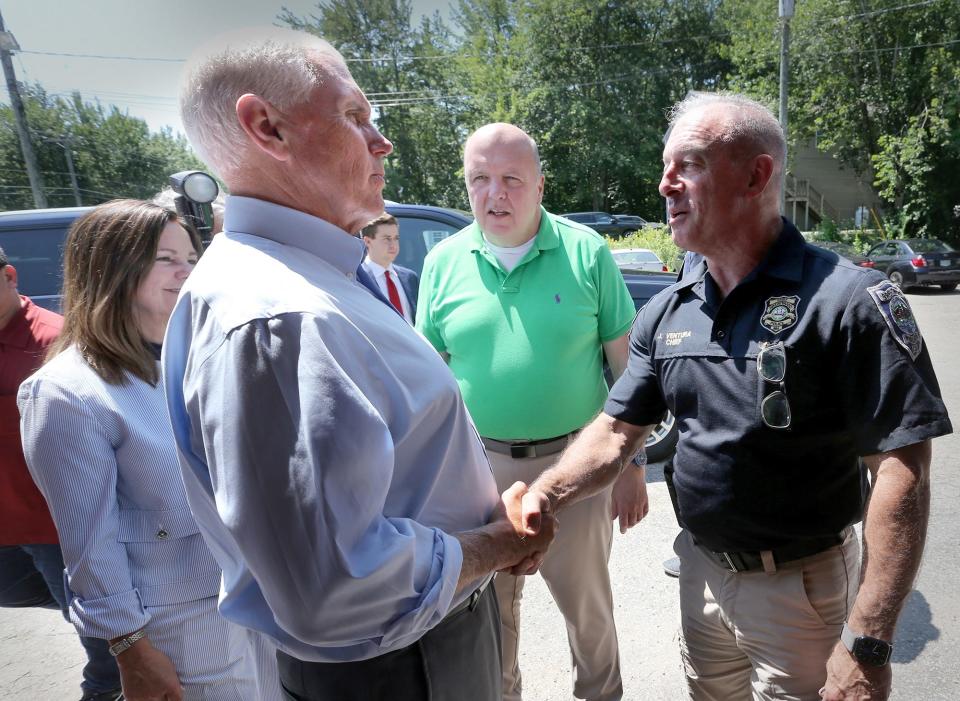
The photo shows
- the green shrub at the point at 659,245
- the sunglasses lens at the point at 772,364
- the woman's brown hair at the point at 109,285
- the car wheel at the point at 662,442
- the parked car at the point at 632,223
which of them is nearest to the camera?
the sunglasses lens at the point at 772,364

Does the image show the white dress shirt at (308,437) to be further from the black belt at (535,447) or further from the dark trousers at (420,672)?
the black belt at (535,447)

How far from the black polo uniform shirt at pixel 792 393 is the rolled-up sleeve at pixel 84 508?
1.53 metres

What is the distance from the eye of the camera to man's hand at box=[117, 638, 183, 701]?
63.1 inches

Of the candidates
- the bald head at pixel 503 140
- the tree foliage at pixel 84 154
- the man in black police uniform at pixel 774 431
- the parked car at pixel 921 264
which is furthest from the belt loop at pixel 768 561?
the tree foliage at pixel 84 154

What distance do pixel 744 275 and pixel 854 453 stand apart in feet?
1.74

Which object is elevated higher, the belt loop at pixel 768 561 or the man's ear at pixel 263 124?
the man's ear at pixel 263 124

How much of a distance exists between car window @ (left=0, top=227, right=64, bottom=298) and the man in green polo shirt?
4208mm

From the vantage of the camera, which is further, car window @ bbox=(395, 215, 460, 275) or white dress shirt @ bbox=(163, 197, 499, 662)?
car window @ bbox=(395, 215, 460, 275)

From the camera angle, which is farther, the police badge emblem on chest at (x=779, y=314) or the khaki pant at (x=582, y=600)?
the khaki pant at (x=582, y=600)

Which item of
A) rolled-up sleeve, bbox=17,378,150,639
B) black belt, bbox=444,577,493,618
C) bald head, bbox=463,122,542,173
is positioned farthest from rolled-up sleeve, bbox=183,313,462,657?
bald head, bbox=463,122,542,173

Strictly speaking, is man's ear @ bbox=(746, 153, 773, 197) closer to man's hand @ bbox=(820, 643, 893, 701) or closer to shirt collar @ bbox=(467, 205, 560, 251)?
shirt collar @ bbox=(467, 205, 560, 251)

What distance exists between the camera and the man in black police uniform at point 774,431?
4.50ft

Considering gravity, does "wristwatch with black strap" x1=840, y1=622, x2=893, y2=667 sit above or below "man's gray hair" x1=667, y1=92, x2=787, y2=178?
below

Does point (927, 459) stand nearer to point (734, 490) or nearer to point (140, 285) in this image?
point (734, 490)
